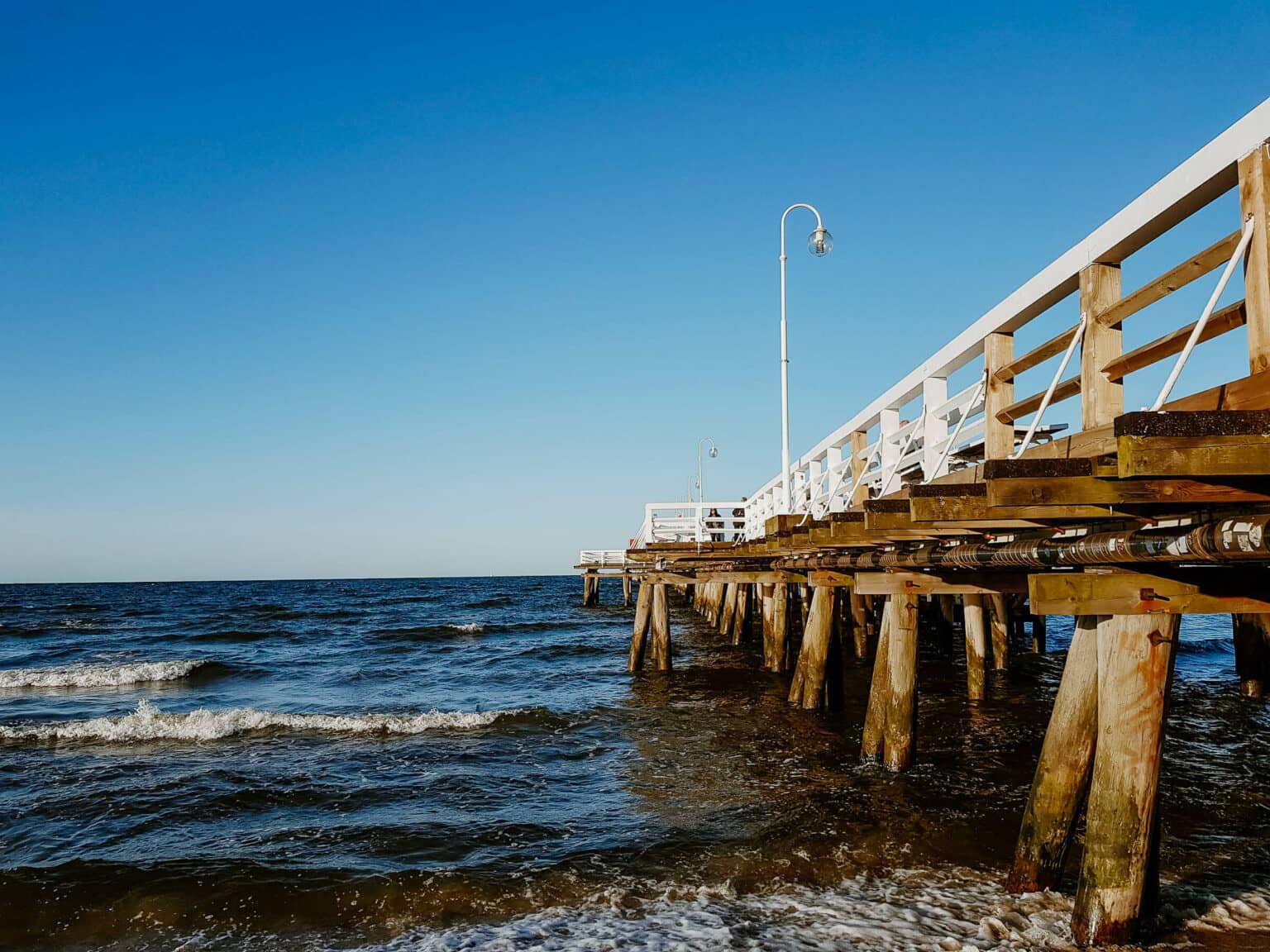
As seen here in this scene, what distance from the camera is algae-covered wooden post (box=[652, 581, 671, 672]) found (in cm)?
1888

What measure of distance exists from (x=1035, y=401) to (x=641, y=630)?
14.9m

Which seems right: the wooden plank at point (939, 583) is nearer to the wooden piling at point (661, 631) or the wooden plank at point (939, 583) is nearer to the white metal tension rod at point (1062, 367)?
the white metal tension rod at point (1062, 367)

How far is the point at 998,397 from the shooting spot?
5.57 meters

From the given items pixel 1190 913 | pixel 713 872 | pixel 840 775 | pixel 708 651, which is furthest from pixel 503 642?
pixel 1190 913

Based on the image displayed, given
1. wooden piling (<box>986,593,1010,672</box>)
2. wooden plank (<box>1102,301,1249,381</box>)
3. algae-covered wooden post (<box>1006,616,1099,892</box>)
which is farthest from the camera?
wooden piling (<box>986,593,1010,672</box>)

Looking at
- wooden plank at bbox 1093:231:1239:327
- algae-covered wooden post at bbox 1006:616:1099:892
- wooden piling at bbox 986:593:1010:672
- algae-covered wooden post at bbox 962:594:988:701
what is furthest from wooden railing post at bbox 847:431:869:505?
wooden piling at bbox 986:593:1010:672

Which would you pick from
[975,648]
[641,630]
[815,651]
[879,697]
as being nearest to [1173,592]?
[879,697]

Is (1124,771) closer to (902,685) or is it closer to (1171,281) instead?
(1171,281)

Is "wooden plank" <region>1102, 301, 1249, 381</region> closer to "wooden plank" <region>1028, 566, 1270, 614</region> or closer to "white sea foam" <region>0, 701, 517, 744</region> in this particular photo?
"wooden plank" <region>1028, 566, 1270, 614</region>

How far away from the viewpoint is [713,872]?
6758 millimetres

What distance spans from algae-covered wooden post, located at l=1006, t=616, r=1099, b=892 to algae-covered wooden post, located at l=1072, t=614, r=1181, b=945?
0.34m

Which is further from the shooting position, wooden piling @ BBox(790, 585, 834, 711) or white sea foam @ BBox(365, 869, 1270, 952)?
wooden piling @ BBox(790, 585, 834, 711)

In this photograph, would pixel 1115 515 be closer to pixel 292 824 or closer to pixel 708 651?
pixel 292 824

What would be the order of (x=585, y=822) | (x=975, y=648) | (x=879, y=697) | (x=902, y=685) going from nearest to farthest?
(x=585, y=822) → (x=902, y=685) → (x=879, y=697) → (x=975, y=648)
